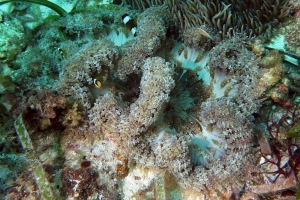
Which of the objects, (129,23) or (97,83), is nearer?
(97,83)

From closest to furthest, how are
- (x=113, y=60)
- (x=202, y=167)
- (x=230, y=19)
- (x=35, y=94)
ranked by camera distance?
(x=35, y=94), (x=202, y=167), (x=113, y=60), (x=230, y=19)

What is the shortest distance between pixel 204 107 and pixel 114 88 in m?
1.14

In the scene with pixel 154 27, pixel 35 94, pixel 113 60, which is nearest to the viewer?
pixel 35 94

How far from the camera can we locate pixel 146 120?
7.91 ft

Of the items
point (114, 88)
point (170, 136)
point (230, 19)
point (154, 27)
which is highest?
point (154, 27)

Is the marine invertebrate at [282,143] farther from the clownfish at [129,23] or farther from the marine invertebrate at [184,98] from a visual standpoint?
the clownfish at [129,23]

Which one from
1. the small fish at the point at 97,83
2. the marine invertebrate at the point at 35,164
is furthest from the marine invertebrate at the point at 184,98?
the marine invertebrate at the point at 35,164

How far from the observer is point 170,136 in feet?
8.32

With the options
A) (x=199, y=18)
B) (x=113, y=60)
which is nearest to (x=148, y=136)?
(x=113, y=60)

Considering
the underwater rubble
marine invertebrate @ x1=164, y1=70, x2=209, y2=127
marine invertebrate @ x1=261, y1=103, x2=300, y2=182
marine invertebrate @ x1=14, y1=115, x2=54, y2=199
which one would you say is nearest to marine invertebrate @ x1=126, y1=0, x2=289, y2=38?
the underwater rubble

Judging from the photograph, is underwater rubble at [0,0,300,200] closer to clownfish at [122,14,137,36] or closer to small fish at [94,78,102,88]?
small fish at [94,78,102,88]

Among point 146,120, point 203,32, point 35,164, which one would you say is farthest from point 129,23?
point 35,164

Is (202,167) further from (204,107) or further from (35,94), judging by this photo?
(35,94)

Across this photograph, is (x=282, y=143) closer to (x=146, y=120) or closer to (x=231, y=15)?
(x=146, y=120)
